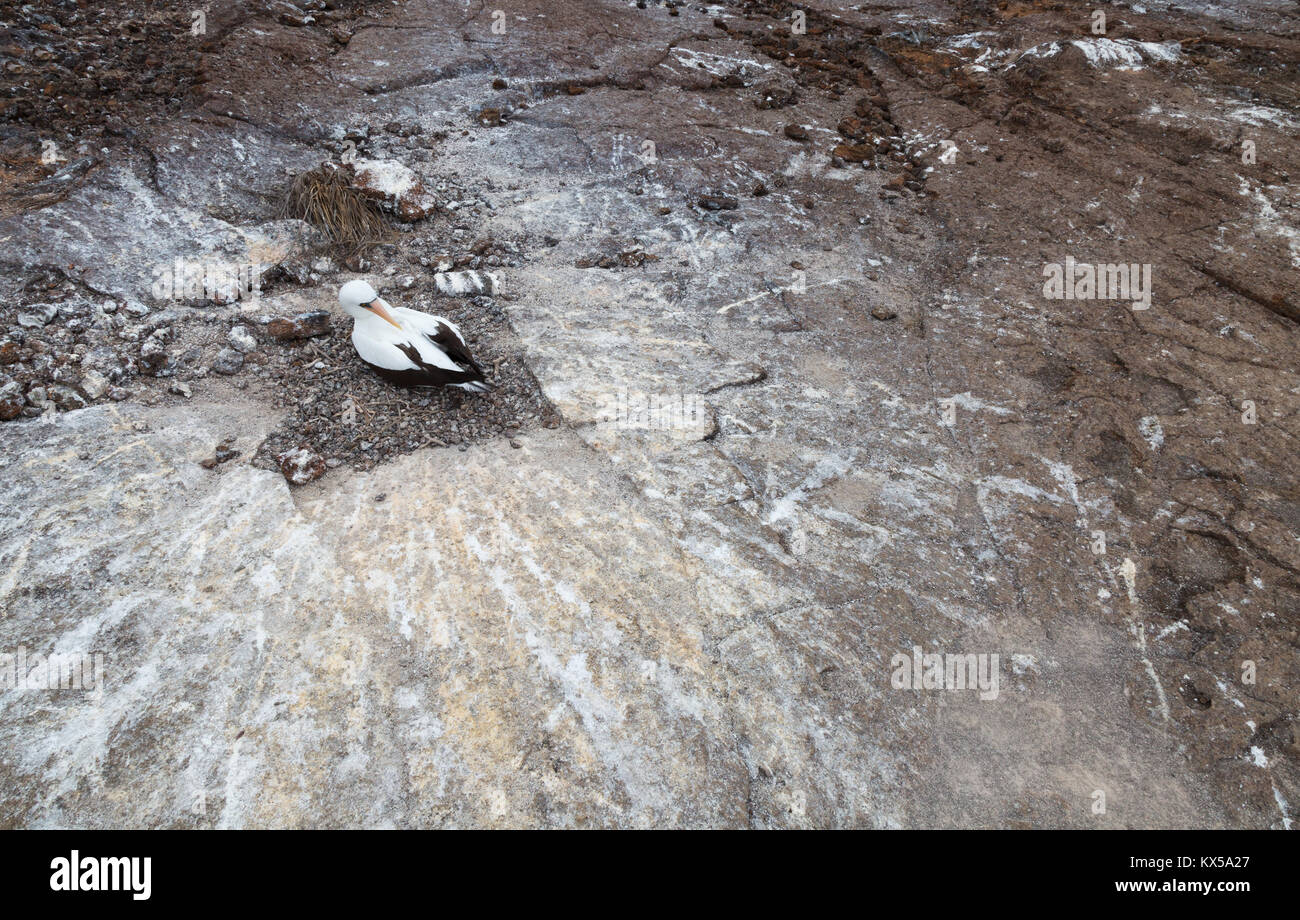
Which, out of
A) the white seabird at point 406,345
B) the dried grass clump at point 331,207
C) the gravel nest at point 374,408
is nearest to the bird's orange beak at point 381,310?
the white seabird at point 406,345

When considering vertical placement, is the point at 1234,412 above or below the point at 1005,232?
below

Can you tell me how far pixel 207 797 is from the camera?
195 centimetres

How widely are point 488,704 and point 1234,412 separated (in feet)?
12.1

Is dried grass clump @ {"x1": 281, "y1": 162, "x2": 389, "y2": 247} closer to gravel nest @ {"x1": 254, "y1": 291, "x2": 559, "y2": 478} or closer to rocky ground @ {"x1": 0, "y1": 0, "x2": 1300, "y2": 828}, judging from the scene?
rocky ground @ {"x1": 0, "y1": 0, "x2": 1300, "y2": 828}

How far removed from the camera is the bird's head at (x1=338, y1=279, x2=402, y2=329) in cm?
307

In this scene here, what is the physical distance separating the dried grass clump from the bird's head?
1201 millimetres

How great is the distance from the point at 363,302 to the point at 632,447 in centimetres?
137

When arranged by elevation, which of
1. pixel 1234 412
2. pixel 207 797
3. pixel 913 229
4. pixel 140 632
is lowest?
pixel 207 797

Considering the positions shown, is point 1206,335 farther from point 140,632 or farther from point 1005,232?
point 140,632

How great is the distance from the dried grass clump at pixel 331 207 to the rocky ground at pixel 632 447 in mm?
146

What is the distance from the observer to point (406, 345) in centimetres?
308

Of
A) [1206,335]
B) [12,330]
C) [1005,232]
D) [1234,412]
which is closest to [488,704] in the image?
[12,330]

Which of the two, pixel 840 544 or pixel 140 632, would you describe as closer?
pixel 140 632

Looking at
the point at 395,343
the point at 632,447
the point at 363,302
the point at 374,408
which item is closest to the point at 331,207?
the point at 363,302
